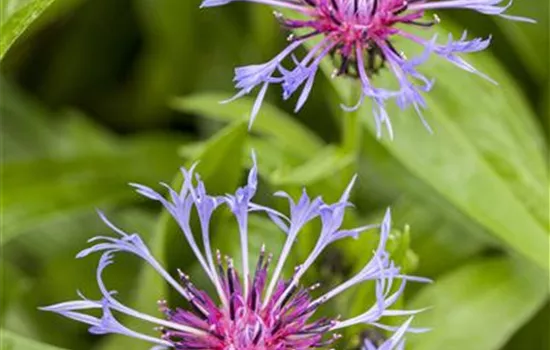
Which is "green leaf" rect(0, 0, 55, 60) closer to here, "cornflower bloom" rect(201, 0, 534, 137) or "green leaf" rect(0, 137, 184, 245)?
"cornflower bloom" rect(201, 0, 534, 137)

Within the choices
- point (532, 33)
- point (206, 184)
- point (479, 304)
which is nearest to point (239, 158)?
point (206, 184)

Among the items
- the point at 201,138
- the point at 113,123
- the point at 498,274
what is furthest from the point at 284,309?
the point at 113,123

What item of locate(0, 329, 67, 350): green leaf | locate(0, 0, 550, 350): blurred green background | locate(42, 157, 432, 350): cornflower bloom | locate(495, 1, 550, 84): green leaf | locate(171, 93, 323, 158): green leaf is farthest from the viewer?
locate(495, 1, 550, 84): green leaf

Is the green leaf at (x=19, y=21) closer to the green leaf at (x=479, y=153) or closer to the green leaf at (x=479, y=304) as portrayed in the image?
the green leaf at (x=479, y=153)

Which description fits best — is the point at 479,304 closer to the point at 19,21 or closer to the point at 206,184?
the point at 206,184

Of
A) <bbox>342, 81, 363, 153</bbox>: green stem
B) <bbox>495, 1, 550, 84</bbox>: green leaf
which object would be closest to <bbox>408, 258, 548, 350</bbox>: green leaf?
<bbox>342, 81, 363, 153</bbox>: green stem

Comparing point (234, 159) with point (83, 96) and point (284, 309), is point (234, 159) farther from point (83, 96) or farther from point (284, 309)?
point (83, 96)

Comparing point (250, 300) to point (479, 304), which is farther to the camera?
point (479, 304)
